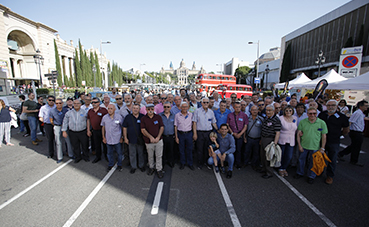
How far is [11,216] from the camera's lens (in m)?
3.25

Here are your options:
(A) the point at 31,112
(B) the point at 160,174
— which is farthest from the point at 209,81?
(B) the point at 160,174

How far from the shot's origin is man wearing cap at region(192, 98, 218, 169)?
5.03 m

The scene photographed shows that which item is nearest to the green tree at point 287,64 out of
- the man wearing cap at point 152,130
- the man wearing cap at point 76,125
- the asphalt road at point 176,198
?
the asphalt road at point 176,198

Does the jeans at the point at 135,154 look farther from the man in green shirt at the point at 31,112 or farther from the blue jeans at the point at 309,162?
the man in green shirt at the point at 31,112

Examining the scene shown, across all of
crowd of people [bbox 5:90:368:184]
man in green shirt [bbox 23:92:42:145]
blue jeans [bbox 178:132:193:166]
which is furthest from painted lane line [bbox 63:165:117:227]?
man in green shirt [bbox 23:92:42:145]

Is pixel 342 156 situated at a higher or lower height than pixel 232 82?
lower

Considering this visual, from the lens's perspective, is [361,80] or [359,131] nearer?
[359,131]

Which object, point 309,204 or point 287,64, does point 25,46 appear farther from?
point 287,64

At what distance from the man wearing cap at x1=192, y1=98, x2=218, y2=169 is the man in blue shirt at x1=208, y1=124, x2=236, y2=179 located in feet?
1.37

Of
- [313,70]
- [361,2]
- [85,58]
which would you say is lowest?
[313,70]

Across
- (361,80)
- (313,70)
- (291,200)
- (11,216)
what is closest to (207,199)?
(291,200)

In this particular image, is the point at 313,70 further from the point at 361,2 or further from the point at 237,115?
the point at 237,115

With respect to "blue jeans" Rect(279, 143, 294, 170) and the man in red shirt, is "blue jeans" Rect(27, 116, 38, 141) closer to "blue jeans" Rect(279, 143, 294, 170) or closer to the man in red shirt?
the man in red shirt

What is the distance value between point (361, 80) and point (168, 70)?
194042 millimetres
